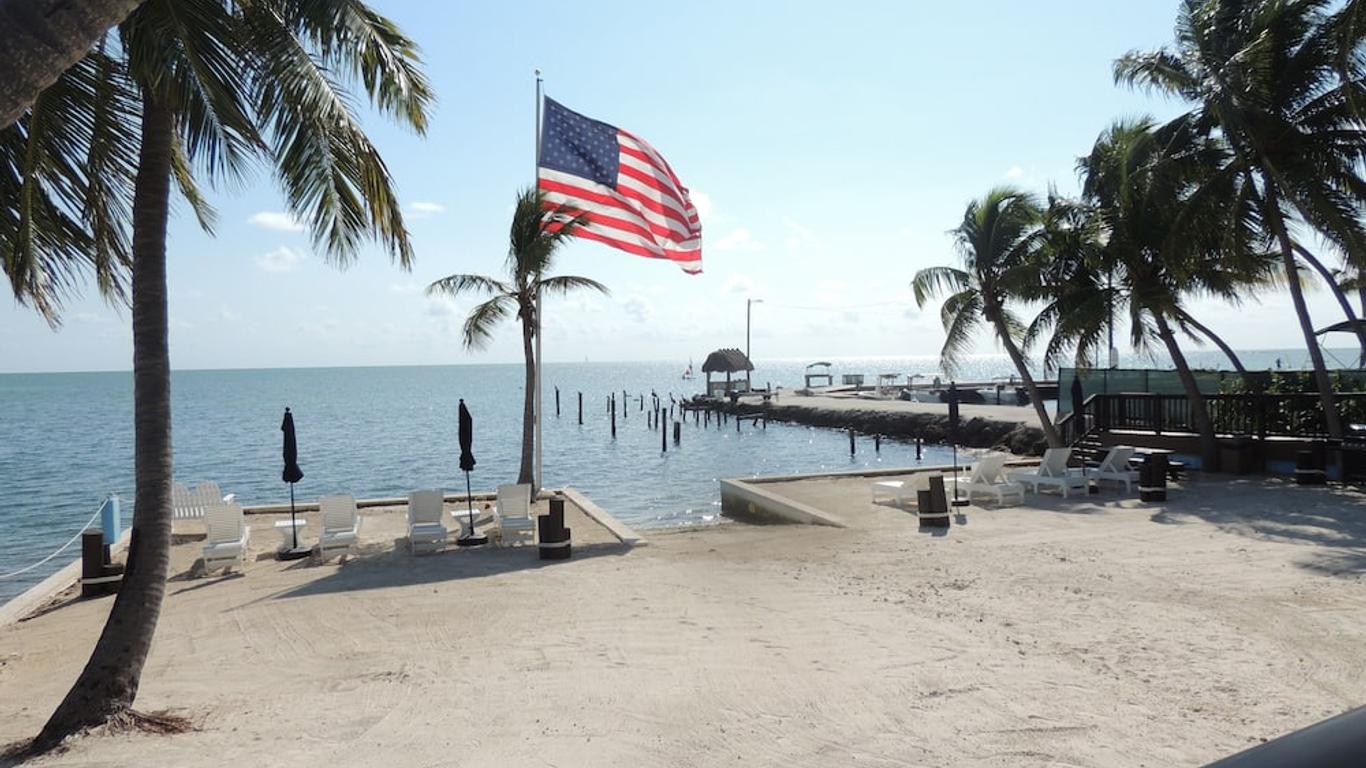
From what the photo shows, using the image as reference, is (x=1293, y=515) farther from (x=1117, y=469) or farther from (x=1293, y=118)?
(x=1293, y=118)

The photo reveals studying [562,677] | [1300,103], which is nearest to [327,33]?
[562,677]

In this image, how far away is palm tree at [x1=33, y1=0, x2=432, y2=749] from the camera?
6.08 metres

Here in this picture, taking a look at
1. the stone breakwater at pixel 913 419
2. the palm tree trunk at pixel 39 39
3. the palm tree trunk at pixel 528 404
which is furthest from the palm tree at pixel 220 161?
the stone breakwater at pixel 913 419

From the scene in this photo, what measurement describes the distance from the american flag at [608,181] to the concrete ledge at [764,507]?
4820 mm

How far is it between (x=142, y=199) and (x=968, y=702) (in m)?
6.63

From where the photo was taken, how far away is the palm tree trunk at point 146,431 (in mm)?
6316

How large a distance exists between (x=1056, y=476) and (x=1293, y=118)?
8.49 meters

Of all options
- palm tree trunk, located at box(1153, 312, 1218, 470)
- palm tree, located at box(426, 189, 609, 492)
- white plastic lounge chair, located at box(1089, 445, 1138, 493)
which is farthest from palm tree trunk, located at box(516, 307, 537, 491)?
palm tree trunk, located at box(1153, 312, 1218, 470)

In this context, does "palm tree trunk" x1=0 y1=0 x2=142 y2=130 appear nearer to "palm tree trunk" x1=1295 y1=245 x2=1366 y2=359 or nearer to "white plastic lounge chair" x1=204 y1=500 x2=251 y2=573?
"white plastic lounge chair" x1=204 y1=500 x2=251 y2=573

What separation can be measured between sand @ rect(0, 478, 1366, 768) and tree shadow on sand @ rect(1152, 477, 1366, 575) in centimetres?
11

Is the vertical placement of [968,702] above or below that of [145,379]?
below

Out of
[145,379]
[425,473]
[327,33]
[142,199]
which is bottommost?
[425,473]

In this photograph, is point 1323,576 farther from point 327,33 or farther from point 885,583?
point 327,33

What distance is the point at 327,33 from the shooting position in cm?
646
